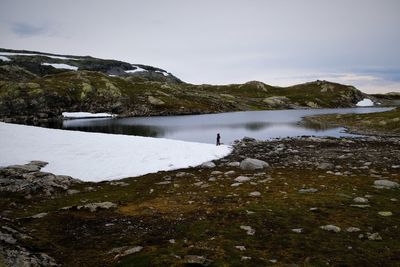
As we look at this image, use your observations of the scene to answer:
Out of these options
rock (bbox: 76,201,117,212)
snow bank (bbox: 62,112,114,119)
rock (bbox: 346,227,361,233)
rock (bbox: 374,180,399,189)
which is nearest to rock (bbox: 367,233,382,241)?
rock (bbox: 346,227,361,233)

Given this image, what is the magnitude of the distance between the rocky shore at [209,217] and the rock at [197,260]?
38 millimetres

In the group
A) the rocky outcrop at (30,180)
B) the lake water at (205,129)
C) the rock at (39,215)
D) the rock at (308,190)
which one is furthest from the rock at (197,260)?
the lake water at (205,129)

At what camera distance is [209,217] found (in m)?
19.3

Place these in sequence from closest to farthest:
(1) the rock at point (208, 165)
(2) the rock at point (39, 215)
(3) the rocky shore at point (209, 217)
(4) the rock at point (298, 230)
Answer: (3) the rocky shore at point (209, 217), (4) the rock at point (298, 230), (2) the rock at point (39, 215), (1) the rock at point (208, 165)

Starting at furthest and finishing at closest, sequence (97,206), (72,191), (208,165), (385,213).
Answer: (208,165)
(72,191)
(97,206)
(385,213)

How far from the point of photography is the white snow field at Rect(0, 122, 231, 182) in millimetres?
32281

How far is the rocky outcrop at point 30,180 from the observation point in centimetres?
2572

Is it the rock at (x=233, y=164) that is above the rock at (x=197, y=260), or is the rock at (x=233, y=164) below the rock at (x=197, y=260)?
below

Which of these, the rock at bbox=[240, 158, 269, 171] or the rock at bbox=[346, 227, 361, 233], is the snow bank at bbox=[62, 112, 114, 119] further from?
the rock at bbox=[346, 227, 361, 233]

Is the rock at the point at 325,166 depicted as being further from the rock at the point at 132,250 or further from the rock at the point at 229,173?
the rock at the point at 132,250

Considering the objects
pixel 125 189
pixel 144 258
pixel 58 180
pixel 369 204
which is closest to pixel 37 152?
pixel 58 180

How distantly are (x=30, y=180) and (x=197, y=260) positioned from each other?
1887 cm

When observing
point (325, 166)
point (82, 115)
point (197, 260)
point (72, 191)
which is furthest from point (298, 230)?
point (82, 115)

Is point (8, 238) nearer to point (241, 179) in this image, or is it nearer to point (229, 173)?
point (241, 179)
